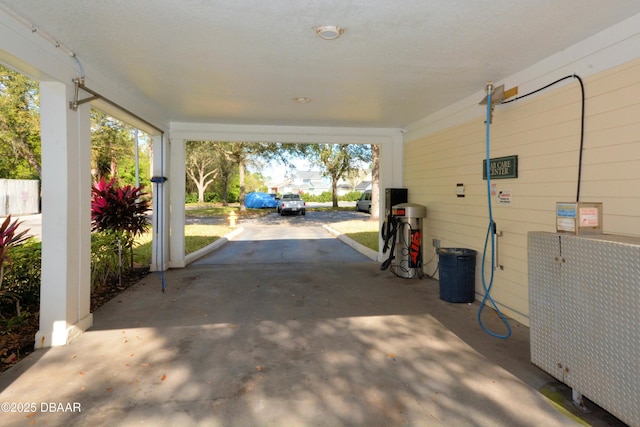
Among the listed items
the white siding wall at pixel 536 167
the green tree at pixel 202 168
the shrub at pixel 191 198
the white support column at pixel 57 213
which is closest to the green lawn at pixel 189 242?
the white support column at pixel 57 213

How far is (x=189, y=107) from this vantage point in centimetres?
559

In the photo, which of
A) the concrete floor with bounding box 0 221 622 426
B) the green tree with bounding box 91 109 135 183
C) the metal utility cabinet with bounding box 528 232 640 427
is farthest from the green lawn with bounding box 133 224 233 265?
the metal utility cabinet with bounding box 528 232 640 427

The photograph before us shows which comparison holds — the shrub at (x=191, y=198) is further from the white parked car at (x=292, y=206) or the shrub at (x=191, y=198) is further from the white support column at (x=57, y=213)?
the white support column at (x=57, y=213)

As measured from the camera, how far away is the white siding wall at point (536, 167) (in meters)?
2.79

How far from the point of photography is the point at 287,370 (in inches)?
112

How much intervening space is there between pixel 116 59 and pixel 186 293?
3.10 metres

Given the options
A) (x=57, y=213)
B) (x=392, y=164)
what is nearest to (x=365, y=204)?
(x=392, y=164)

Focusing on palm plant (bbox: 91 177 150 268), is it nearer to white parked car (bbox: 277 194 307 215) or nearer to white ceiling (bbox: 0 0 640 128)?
white ceiling (bbox: 0 0 640 128)

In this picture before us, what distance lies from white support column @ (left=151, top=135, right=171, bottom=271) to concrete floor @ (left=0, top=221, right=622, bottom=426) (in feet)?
6.15

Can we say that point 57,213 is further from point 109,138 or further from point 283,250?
point 109,138

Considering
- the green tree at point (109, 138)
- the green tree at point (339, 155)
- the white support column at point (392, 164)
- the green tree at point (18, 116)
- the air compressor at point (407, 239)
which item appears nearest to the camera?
the air compressor at point (407, 239)

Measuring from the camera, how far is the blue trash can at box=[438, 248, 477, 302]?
4.56 metres

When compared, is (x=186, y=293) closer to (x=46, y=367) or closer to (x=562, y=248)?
(x=46, y=367)

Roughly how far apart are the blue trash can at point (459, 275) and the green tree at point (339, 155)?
14.6m
